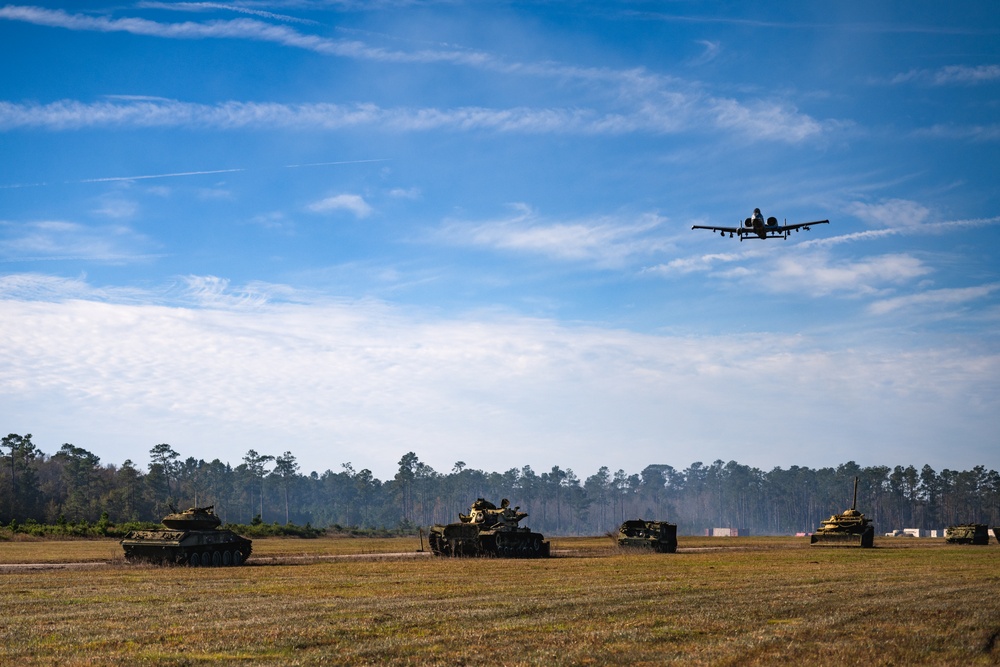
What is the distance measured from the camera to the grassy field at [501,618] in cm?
1547

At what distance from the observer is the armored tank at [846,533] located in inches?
2517

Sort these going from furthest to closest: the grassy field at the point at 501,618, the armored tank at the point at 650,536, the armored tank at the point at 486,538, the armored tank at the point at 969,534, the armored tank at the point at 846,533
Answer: the armored tank at the point at 969,534 → the armored tank at the point at 846,533 → the armored tank at the point at 650,536 → the armored tank at the point at 486,538 → the grassy field at the point at 501,618

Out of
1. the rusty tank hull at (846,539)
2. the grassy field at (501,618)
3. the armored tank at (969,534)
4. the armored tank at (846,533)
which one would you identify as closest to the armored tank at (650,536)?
the armored tank at (846,533)

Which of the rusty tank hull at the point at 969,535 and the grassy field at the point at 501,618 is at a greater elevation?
the grassy field at the point at 501,618

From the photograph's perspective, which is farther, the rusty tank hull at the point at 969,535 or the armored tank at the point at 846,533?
the rusty tank hull at the point at 969,535

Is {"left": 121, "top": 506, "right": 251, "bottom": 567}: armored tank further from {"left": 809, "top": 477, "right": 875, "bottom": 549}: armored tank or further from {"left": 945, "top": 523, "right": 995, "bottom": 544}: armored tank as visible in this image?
{"left": 945, "top": 523, "right": 995, "bottom": 544}: armored tank

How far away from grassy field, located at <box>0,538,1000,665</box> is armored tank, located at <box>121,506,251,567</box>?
267 inches

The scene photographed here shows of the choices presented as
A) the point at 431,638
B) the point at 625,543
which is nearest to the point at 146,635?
the point at 431,638

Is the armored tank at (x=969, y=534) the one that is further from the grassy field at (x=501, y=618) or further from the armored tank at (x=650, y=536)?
the grassy field at (x=501, y=618)

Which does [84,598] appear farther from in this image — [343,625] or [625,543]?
[625,543]

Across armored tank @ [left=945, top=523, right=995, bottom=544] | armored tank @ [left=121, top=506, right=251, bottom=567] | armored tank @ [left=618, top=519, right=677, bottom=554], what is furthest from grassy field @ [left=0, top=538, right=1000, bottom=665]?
armored tank @ [left=945, top=523, right=995, bottom=544]

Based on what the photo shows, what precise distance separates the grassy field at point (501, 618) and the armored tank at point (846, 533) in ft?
104

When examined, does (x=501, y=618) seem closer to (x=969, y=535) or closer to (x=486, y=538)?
(x=486, y=538)

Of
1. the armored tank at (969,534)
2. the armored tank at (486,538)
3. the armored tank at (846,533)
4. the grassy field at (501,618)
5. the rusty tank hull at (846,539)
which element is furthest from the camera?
the armored tank at (969,534)
